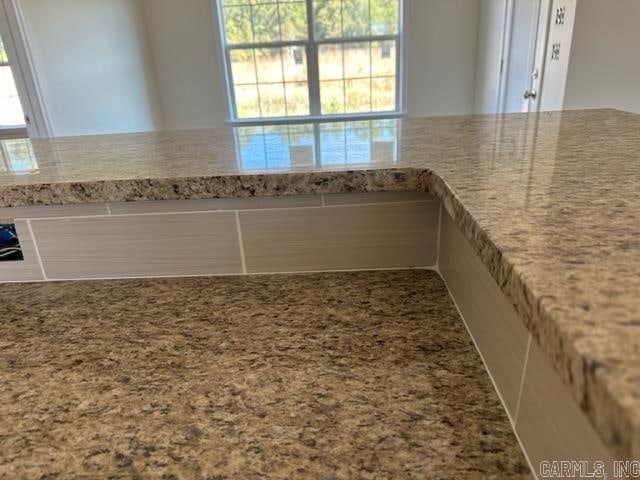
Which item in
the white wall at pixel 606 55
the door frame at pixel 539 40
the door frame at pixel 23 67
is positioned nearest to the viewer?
the white wall at pixel 606 55

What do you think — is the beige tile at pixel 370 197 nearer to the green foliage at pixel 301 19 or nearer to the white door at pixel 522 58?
the white door at pixel 522 58

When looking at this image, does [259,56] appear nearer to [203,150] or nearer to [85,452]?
[203,150]

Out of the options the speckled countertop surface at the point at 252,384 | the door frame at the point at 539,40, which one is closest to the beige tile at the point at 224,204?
the speckled countertop surface at the point at 252,384

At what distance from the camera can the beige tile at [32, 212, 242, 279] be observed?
699 mm

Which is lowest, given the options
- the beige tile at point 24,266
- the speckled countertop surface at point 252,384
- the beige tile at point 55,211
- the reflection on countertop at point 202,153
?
the speckled countertop surface at point 252,384

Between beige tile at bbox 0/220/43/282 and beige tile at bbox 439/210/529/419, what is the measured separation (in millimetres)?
701

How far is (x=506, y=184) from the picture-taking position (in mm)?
509

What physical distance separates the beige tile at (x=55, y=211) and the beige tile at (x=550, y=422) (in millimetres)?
648

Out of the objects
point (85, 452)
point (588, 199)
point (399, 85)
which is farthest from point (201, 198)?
point (399, 85)

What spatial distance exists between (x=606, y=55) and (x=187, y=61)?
373 cm

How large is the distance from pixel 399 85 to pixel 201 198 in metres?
4.30

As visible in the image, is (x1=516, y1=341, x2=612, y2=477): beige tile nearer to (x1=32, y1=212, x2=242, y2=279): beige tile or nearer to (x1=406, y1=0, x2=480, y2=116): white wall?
(x1=32, y1=212, x2=242, y2=279): beige tile

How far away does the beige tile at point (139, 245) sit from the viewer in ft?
2.29

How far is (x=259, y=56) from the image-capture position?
4.50m
